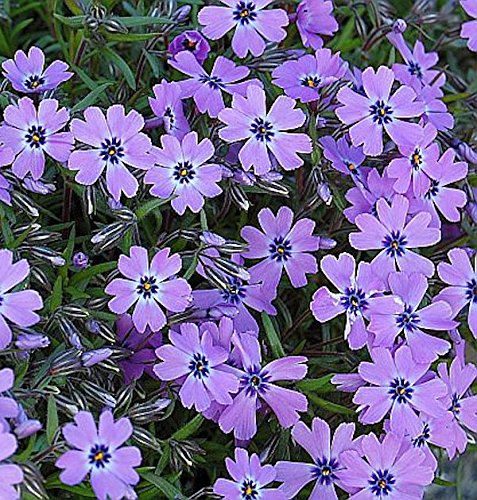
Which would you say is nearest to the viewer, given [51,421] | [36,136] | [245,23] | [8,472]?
[8,472]

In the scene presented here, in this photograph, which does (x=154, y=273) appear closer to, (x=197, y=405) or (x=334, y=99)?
(x=197, y=405)

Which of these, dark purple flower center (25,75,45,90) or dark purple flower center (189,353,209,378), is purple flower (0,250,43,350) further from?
dark purple flower center (25,75,45,90)

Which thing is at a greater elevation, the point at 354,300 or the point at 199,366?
the point at 354,300

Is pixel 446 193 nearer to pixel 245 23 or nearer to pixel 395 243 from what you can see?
pixel 395 243

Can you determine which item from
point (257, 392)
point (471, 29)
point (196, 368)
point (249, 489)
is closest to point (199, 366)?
point (196, 368)

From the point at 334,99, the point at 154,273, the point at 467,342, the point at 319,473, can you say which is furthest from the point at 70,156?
the point at 467,342

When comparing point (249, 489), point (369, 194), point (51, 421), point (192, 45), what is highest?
point (192, 45)

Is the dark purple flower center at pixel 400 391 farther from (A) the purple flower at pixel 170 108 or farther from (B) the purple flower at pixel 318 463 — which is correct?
(A) the purple flower at pixel 170 108
